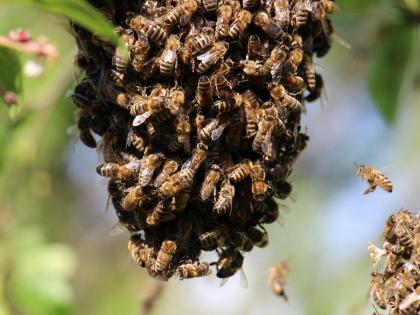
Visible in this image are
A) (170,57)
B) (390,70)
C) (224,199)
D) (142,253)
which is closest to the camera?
(170,57)

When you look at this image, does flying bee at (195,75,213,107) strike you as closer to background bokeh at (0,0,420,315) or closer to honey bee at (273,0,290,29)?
honey bee at (273,0,290,29)

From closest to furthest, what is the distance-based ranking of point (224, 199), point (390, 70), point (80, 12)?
point (80, 12) < point (224, 199) < point (390, 70)

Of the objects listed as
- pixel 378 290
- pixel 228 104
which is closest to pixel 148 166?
pixel 228 104

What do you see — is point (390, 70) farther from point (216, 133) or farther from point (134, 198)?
point (134, 198)

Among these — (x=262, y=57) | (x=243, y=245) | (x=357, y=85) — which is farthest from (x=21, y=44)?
(x=357, y=85)

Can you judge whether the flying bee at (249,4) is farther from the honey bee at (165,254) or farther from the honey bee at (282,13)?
the honey bee at (165,254)

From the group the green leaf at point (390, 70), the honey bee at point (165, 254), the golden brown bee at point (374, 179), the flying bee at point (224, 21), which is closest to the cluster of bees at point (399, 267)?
the golden brown bee at point (374, 179)

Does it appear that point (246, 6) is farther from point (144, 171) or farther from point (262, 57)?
point (144, 171)
